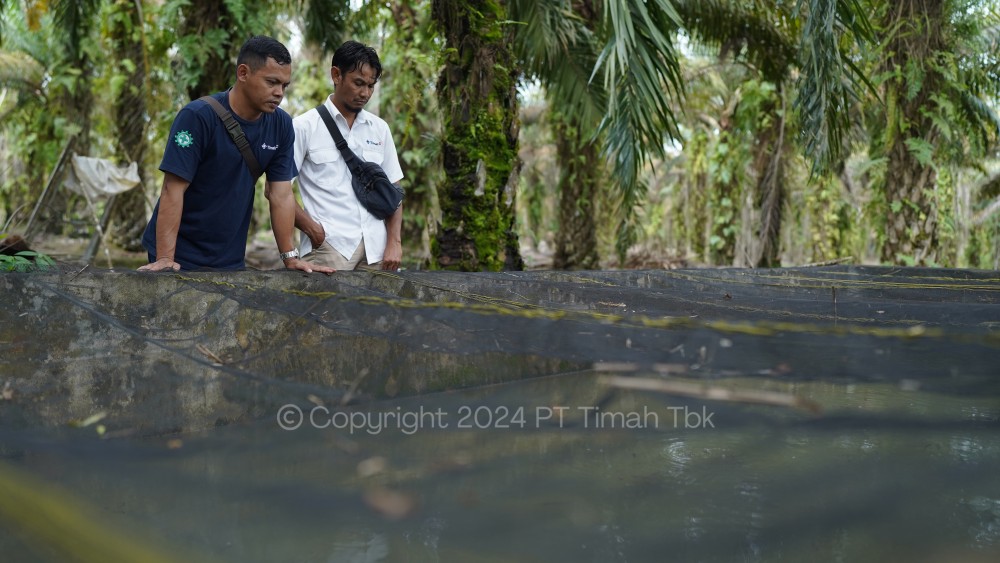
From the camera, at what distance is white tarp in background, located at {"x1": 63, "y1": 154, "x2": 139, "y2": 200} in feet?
30.6

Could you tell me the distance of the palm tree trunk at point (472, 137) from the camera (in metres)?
5.30

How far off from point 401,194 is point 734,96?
35.6 feet

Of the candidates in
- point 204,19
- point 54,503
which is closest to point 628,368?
point 54,503

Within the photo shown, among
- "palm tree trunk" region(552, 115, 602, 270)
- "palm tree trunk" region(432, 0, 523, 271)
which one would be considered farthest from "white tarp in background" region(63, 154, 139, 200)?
"palm tree trunk" region(432, 0, 523, 271)

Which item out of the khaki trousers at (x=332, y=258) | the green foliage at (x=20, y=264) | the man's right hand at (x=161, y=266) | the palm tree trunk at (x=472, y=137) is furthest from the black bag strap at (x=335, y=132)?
the palm tree trunk at (x=472, y=137)

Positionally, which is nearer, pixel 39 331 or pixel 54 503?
pixel 54 503

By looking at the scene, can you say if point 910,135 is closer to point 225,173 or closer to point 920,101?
point 920,101

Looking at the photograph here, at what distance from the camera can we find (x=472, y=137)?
5.30 metres

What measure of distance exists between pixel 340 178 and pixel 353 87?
39 cm

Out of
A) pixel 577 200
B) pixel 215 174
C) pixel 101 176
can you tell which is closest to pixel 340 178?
pixel 215 174

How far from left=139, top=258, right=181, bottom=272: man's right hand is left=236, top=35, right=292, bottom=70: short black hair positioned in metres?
0.75

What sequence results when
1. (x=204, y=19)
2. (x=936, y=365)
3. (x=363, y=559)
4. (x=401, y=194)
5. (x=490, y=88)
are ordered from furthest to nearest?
Result: (x=204, y=19) → (x=490, y=88) → (x=401, y=194) → (x=936, y=365) → (x=363, y=559)

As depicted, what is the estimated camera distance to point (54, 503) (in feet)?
7.36

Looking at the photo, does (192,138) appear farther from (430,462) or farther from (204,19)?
(204,19)
